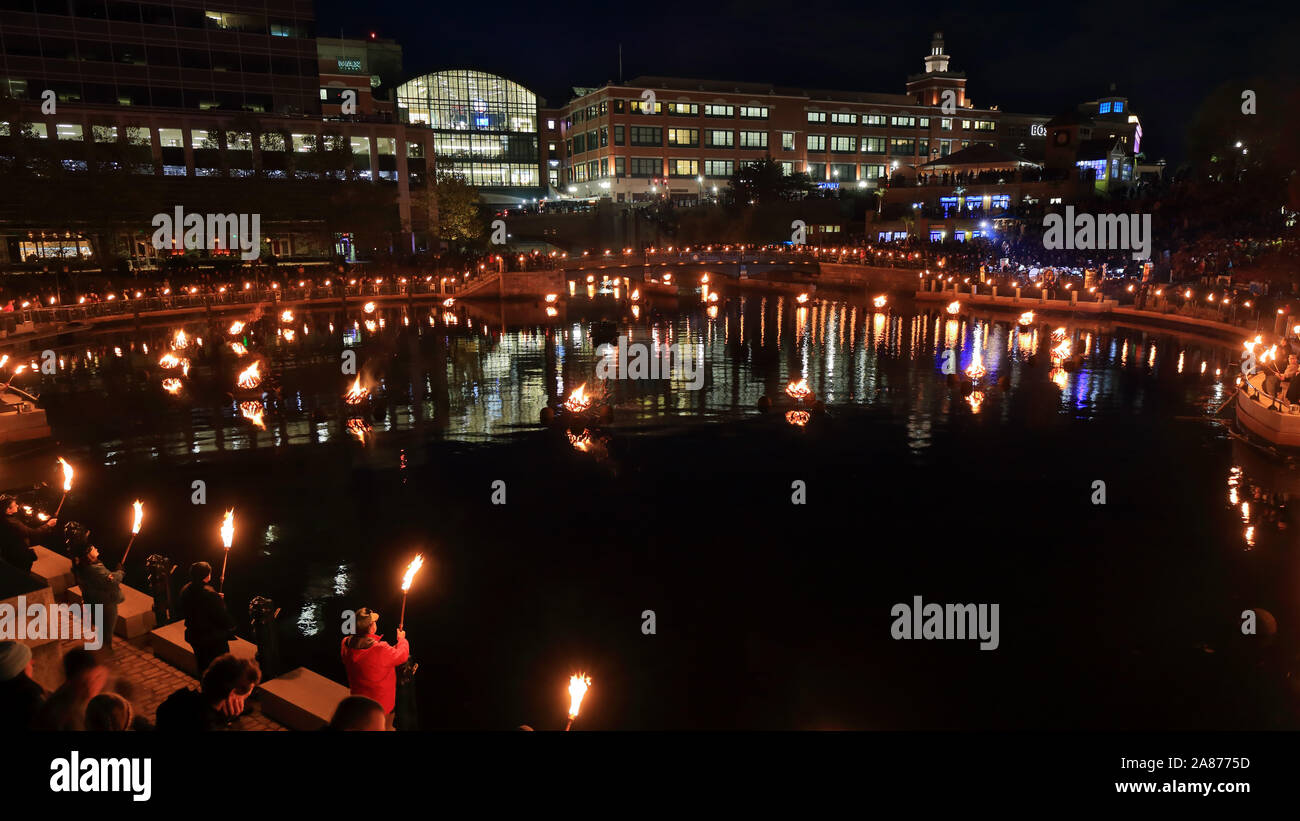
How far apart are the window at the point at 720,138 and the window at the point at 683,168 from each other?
335 centimetres

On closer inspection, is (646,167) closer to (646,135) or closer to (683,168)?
(646,135)

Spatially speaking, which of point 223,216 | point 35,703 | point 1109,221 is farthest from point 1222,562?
point 223,216

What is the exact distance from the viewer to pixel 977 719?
1131 centimetres

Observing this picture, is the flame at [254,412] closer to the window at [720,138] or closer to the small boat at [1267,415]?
the small boat at [1267,415]

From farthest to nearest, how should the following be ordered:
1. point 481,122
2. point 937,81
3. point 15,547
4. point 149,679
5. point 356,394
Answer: point 937,81 → point 481,122 → point 356,394 → point 15,547 → point 149,679

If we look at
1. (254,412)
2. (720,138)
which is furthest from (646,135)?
(254,412)

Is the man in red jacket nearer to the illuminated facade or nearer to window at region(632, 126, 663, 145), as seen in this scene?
the illuminated facade

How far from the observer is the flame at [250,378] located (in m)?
32.5

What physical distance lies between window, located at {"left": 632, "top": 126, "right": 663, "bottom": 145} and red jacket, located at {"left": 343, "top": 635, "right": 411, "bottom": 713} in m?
107

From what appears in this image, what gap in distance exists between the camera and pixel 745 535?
17969mm

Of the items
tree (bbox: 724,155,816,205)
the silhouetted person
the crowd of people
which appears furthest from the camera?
tree (bbox: 724,155,816,205)

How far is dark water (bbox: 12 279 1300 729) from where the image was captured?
12.1 meters

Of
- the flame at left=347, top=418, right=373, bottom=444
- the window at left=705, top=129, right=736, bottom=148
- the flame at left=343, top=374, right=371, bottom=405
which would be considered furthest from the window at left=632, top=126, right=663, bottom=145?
the flame at left=347, top=418, right=373, bottom=444

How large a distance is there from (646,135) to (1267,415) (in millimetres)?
95481
